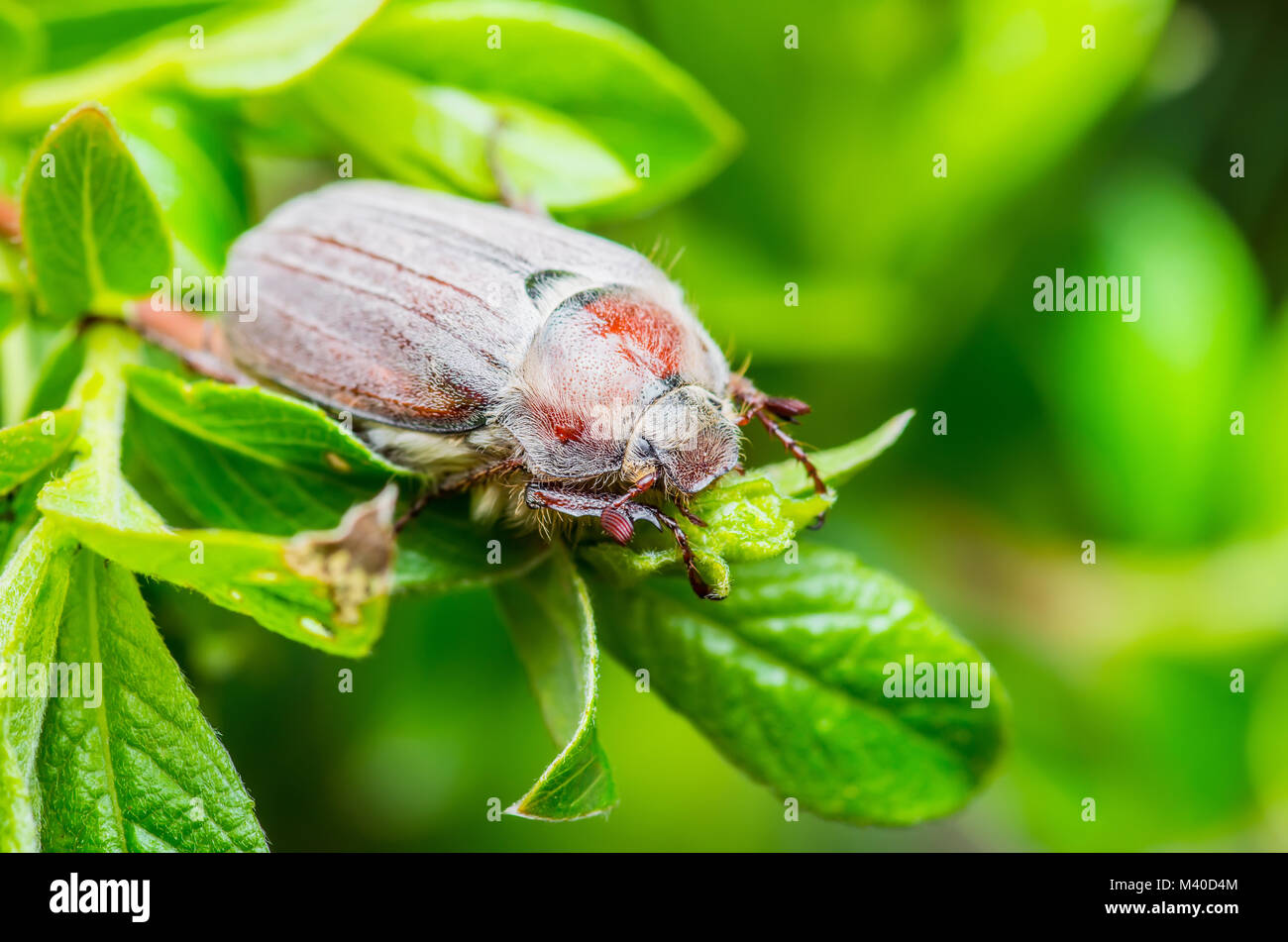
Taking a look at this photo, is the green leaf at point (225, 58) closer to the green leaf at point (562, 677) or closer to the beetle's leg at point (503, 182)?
the beetle's leg at point (503, 182)

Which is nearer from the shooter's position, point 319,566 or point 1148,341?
point 319,566

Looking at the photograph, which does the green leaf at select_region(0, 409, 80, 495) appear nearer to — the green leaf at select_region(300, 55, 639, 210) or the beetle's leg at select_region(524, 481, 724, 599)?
the beetle's leg at select_region(524, 481, 724, 599)

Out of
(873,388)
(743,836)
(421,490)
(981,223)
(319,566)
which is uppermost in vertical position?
(981,223)

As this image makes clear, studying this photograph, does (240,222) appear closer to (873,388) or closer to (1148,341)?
(873,388)

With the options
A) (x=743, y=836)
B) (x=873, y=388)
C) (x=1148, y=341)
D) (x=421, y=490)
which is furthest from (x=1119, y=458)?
(x=421, y=490)

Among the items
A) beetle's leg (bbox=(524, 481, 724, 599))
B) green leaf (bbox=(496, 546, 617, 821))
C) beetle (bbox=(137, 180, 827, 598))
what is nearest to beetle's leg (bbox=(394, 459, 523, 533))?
beetle (bbox=(137, 180, 827, 598))

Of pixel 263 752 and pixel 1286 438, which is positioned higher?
Result: pixel 1286 438

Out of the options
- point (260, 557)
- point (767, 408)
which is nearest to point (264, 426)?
point (260, 557)
